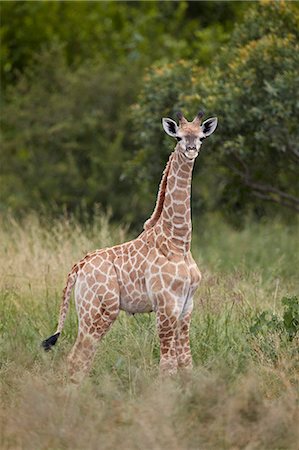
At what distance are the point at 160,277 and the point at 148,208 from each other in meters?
10.4

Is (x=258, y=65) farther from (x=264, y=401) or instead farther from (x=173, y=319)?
(x=264, y=401)

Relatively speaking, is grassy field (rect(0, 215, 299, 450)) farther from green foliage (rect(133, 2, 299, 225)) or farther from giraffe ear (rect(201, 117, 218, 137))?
green foliage (rect(133, 2, 299, 225))

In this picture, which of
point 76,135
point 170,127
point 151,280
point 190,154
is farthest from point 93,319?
point 76,135

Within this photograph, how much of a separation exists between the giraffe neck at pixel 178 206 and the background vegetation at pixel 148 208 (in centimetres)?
93

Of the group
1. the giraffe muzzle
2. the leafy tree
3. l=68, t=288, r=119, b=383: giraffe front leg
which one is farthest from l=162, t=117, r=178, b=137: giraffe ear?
the leafy tree

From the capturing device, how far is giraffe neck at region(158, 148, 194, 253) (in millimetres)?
7949

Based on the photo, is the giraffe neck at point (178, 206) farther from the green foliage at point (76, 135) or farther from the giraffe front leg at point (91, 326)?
the green foliage at point (76, 135)

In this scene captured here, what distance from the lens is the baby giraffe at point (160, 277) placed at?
779 centimetres

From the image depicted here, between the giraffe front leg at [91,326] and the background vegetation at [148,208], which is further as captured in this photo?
the giraffe front leg at [91,326]

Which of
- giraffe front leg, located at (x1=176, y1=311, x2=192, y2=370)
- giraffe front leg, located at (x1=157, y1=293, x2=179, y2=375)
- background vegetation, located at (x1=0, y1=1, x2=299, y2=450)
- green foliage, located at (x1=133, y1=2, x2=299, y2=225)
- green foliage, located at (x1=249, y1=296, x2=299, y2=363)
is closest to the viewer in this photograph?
background vegetation, located at (x1=0, y1=1, x2=299, y2=450)

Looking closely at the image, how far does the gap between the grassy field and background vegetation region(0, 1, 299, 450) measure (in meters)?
0.01

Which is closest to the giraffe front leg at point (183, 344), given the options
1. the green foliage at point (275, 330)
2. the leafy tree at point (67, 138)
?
the green foliage at point (275, 330)

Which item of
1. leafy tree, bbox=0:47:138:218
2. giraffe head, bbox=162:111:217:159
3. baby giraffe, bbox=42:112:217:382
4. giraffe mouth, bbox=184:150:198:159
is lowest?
leafy tree, bbox=0:47:138:218

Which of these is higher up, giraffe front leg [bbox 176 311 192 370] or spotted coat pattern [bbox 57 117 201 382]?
spotted coat pattern [bbox 57 117 201 382]
